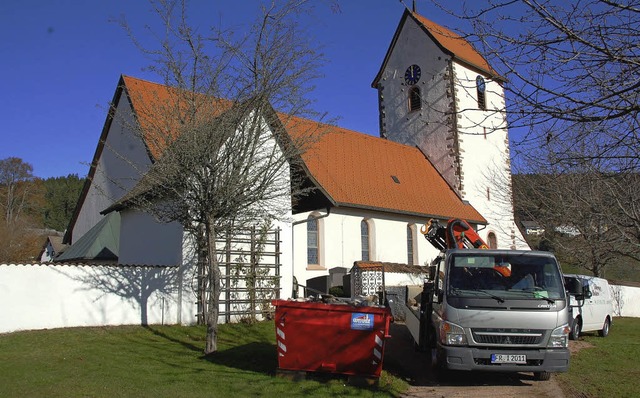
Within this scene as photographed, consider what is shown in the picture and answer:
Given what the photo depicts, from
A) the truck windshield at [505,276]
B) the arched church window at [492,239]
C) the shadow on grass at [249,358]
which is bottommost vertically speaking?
the shadow on grass at [249,358]

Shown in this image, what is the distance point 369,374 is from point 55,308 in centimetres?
907

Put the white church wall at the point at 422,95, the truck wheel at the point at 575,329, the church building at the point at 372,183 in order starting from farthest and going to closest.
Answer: the white church wall at the point at 422,95, the church building at the point at 372,183, the truck wheel at the point at 575,329

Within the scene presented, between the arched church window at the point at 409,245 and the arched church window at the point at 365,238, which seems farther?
the arched church window at the point at 409,245

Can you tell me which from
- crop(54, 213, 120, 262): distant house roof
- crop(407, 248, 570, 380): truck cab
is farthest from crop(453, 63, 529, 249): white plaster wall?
crop(407, 248, 570, 380): truck cab

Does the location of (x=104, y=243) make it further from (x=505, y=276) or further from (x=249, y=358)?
(x=505, y=276)

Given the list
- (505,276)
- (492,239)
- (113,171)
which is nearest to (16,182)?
(113,171)

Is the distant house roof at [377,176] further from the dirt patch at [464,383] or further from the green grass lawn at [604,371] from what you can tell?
the green grass lawn at [604,371]

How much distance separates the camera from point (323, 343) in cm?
921

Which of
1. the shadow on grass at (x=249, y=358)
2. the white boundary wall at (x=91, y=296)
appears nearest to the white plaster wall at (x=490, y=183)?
the white boundary wall at (x=91, y=296)

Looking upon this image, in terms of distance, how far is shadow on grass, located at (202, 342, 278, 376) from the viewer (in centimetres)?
1030

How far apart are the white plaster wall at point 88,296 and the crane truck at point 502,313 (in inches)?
339

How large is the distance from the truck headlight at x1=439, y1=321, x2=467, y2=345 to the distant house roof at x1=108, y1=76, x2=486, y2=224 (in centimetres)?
1090

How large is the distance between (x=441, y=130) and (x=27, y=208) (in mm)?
45687

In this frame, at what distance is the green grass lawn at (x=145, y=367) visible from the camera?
849 centimetres
